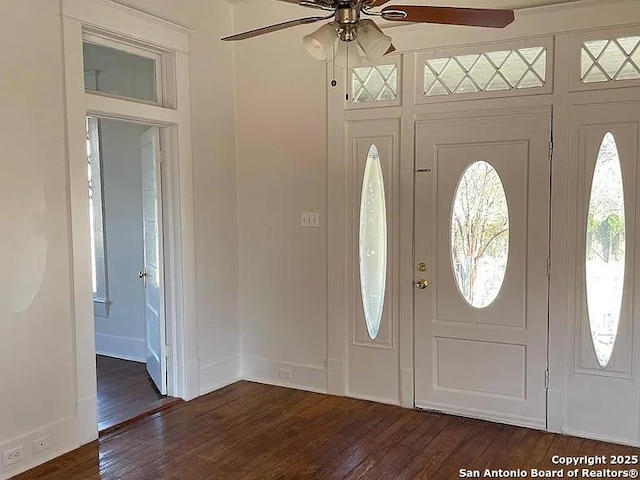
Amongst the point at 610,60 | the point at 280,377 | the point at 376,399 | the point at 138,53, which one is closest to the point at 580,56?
the point at 610,60

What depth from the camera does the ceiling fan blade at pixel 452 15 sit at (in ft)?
7.56

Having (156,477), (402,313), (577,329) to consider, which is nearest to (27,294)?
(156,477)

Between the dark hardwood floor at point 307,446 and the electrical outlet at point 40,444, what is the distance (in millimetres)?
100

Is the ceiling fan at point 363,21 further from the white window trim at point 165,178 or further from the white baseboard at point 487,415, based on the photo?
the white baseboard at point 487,415

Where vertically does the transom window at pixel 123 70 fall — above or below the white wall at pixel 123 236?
above

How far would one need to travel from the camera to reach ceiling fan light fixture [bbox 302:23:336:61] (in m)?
2.37

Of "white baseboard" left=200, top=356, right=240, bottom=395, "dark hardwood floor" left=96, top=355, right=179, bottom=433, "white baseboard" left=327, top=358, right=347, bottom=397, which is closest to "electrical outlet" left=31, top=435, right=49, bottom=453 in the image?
"dark hardwood floor" left=96, top=355, right=179, bottom=433

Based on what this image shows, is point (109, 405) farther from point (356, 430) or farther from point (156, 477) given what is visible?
point (356, 430)

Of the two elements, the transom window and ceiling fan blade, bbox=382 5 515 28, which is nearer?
ceiling fan blade, bbox=382 5 515 28


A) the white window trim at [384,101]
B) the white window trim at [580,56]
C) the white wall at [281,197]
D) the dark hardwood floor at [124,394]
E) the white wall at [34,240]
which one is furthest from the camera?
the white wall at [281,197]

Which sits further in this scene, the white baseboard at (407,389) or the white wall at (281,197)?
the white wall at (281,197)

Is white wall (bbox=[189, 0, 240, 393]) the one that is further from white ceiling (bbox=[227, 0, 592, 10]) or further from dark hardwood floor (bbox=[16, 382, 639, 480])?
white ceiling (bbox=[227, 0, 592, 10])

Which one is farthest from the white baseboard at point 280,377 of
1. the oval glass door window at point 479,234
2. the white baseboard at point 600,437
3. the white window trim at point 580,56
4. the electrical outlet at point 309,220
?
the white window trim at point 580,56

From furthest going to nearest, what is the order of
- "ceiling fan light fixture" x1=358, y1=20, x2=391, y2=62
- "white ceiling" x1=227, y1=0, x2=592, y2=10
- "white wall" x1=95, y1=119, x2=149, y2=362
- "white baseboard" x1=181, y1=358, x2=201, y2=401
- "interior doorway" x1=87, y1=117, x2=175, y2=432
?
"white wall" x1=95, y1=119, x2=149, y2=362
"interior doorway" x1=87, y1=117, x2=175, y2=432
"white baseboard" x1=181, y1=358, x2=201, y2=401
"white ceiling" x1=227, y1=0, x2=592, y2=10
"ceiling fan light fixture" x1=358, y1=20, x2=391, y2=62
